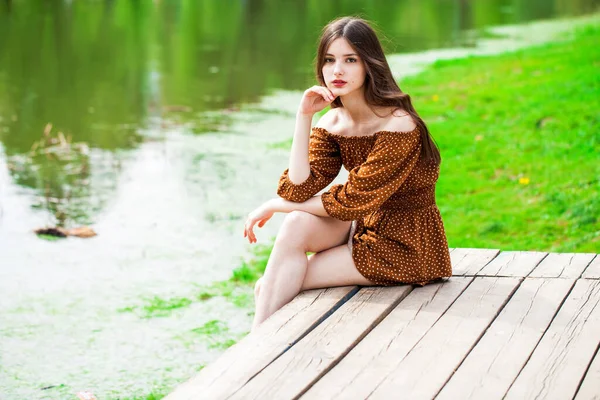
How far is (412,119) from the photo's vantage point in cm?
346

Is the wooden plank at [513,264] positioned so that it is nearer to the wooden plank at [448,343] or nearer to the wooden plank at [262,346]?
the wooden plank at [448,343]

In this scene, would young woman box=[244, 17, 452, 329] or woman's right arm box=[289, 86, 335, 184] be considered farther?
woman's right arm box=[289, 86, 335, 184]

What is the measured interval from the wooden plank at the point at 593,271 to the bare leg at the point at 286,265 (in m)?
1.11

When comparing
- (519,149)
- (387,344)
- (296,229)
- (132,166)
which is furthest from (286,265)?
(132,166)

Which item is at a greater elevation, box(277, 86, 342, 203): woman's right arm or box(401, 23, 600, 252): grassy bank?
box(277, 86, 342, 203): woman's right arm

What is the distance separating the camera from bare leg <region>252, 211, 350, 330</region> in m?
3.41

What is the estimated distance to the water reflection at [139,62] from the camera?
813cm

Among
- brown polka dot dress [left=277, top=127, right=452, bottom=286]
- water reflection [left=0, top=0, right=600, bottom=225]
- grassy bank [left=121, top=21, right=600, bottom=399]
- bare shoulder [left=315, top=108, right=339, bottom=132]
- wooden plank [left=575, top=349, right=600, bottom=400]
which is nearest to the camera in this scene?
wooden plank [left=575, top=349, right=600, bottom=400]

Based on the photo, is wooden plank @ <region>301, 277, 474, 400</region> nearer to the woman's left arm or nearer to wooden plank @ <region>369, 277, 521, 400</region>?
wooden plank @ <region>369, 277, 521, 400</region>

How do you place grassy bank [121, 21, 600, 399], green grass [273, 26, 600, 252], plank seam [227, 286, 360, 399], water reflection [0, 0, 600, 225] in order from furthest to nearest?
water reflection [0, 0, 600, 225], green grass [273, 26, 600, 252], grassy bank [121, 21, 600, 399], plank seam [227, 286, 360, 399]

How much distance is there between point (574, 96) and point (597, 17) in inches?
413

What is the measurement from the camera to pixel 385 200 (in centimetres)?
339

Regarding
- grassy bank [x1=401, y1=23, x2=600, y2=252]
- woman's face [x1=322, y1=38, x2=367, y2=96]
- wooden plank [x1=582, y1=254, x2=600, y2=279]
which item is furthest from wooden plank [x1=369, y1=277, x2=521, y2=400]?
grassy bank [x1=401, y1=23, x2=600, y2=252]

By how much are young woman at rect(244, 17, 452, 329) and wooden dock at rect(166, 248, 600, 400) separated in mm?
85
